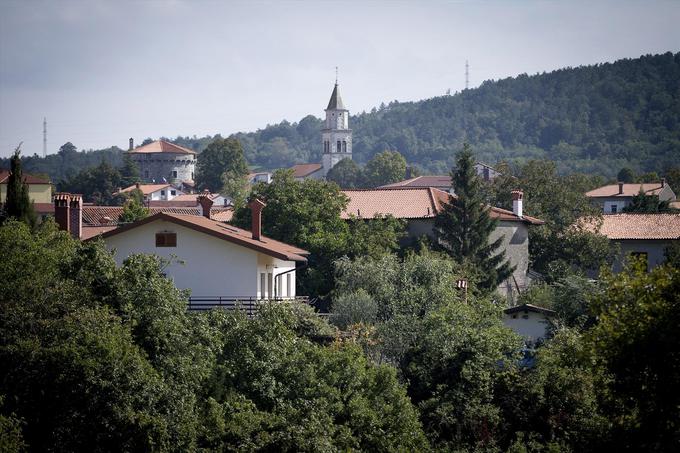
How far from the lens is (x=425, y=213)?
5547cm

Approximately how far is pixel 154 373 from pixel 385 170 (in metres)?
130

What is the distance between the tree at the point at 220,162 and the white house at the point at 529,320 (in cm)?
10278

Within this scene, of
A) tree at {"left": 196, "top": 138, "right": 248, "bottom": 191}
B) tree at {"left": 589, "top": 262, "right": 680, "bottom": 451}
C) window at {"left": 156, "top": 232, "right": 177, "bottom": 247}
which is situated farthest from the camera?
tree at {"left": 196, "top": 138, "right": 248, "bottom": 191}

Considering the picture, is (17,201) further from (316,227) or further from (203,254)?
(316,227)

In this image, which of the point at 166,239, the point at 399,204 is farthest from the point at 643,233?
the point at 166,239

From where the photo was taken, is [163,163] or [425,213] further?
[163,163]

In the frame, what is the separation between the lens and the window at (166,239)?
1496 inches

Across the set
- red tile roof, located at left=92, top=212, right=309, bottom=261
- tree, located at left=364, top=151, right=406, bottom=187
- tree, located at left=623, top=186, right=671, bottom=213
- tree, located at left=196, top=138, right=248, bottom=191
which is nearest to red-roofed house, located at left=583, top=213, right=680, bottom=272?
tree, located at left=623, top=186, right=671, bottom=213

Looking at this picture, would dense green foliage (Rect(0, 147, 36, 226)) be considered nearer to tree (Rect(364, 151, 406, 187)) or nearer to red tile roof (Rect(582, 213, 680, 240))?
red tile roof (Rect(582, 213, 680, 240))

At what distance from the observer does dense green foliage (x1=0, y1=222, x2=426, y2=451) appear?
2489 centimetres

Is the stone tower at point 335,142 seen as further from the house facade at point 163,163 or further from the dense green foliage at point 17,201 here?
the dense green foliage at point 17,201

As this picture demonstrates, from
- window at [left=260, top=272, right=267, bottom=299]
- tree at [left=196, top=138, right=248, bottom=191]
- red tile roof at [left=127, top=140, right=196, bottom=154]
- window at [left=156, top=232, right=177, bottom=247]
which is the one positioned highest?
red tile roof at [left=127, top=140, right=196, bottom=154]

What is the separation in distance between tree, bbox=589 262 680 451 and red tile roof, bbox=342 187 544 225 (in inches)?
1232

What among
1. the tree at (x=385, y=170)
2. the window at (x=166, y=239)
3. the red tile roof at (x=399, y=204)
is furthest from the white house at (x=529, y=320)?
the tree at (x=385, y=170)
